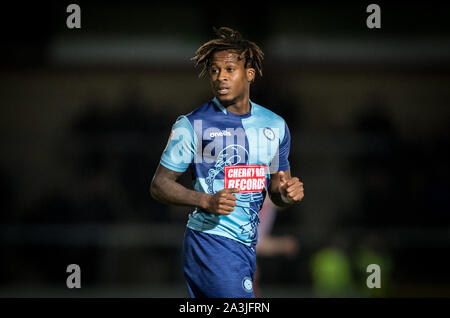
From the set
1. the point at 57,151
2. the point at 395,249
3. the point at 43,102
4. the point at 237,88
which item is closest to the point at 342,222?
the point at 395,249

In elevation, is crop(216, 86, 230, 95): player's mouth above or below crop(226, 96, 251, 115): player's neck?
above

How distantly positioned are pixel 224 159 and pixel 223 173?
0.09 m

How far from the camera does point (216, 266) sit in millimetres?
3947

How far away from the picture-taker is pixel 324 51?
11.5 m

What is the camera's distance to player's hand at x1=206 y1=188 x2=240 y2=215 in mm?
3691

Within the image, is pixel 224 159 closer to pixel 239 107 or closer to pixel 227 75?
pixel 239 107

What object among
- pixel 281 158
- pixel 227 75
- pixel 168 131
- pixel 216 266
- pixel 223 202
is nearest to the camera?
pixel 223 202

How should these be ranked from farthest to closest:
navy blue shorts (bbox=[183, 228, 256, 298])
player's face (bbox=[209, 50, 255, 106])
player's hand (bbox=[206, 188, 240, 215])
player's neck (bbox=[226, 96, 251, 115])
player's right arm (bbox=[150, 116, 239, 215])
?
player's neck (bbox=[226, 96, 251, 115]) → player's face (bbox=[209, 50, 255, 106]) → navy blue shorts (bbox=[183, 228, 256, 298]) → player's right arm (bbox=[150, 116, 239, 215]) → player's hand (bbox=[206, 188, 240, 215])

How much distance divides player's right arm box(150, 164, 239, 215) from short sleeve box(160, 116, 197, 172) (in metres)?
0.04

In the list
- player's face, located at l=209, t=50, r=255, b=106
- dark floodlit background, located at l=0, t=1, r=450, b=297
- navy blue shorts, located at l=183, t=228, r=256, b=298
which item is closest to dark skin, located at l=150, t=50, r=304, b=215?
player's face, located at l=209, t=50, r=255, b=106

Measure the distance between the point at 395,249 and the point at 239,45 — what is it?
19.3 feet

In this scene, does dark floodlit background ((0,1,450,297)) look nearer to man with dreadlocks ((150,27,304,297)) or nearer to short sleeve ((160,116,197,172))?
man with dreadlocks ((150,27,304,297))

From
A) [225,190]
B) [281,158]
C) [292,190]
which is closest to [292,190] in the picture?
[292,190]

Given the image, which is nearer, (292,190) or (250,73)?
(292,190)
